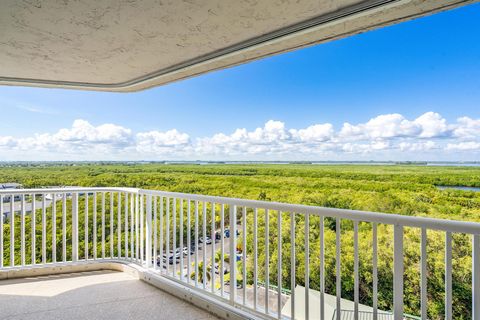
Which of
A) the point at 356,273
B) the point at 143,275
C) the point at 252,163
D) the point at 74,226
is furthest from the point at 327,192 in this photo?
the point at 356,273

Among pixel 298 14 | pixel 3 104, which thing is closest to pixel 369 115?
pixel 298 14

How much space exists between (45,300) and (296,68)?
663 inches

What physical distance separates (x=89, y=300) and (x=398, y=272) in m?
2.71

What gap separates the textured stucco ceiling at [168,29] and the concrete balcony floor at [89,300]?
2.31 meters

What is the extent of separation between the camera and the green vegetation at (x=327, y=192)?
7445mm

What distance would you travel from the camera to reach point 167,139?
890 inches

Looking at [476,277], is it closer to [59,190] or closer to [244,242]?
[244,242]

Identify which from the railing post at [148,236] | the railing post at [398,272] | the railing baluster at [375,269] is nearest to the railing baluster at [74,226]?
the railing post at [148,236]

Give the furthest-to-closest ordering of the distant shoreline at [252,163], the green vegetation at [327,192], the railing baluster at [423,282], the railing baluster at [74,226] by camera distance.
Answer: the green vegetation at [327,192]
the distant shoreline at [252,163]
the railing baluster at [74,226]
the railing baluster at [423,282]

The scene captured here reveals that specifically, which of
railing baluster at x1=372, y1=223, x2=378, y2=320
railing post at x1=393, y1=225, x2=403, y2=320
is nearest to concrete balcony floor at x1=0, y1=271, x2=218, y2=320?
railing baluster at x1=372, y1=223, x2=378, y2=320

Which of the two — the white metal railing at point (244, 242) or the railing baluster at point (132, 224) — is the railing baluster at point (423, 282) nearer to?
the white metal railing at point (244, 242)

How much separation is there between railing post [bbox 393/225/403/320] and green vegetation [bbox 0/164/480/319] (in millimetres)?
3352

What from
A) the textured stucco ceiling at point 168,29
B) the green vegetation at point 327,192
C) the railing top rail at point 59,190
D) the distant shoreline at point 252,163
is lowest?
the green vegetation at point 327,192

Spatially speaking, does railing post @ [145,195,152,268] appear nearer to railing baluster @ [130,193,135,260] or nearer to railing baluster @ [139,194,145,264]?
railing baluster @ [139,194,145,264]
